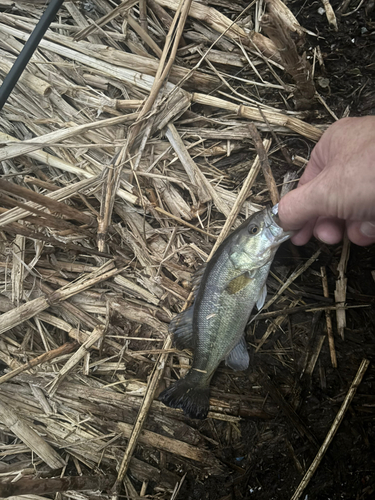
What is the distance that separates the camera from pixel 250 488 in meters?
2.92

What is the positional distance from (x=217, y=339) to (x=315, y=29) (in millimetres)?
2521

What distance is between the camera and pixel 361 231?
2.39 m

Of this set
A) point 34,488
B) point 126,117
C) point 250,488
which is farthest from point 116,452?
point 126,117

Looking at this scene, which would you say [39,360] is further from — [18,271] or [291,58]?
[291,58]

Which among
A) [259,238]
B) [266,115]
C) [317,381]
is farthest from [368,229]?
[317,381]

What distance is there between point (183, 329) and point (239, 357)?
1.62 feet

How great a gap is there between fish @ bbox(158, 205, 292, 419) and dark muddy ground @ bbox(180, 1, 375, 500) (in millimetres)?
239

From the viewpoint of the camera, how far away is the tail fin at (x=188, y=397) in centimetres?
292

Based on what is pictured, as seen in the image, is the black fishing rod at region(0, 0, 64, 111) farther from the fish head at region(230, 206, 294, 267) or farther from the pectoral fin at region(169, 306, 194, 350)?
the pectoral fin at region(169, 306, 194, 350)

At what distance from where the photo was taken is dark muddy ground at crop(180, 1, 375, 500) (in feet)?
9.25

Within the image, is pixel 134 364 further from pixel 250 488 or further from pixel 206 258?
pixel 250 488

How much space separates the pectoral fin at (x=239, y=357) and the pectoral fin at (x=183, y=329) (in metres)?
0.34

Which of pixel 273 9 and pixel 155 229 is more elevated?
pixel 273 9

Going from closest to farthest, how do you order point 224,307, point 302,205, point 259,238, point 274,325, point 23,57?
point 302,205
point 23,57
point 259,238
point 224,307
point 274,325
